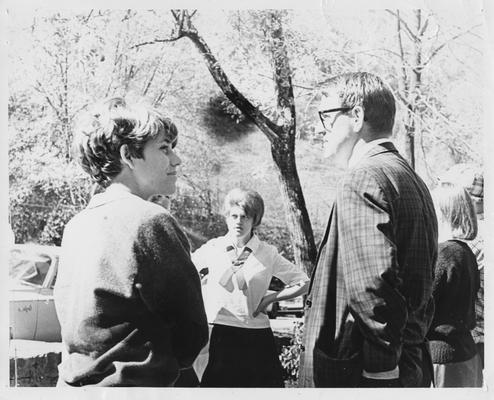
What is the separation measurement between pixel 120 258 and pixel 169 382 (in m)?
0.63

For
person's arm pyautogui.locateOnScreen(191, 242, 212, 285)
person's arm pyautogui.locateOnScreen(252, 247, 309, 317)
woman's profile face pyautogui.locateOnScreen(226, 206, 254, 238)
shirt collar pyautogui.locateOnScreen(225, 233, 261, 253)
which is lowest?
person's arm pyautogui.locateOnScreen(252, 247, 309, 317)

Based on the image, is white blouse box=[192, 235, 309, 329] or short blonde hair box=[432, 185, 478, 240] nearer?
white blouse box=[192, 235, 309, 329]

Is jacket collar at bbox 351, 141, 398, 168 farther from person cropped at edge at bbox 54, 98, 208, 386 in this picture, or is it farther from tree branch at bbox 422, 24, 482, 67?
person cropped at edge at bbox 54, 98, 208, 386

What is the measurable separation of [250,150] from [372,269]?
92 centimetres

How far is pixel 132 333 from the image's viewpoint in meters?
2.82

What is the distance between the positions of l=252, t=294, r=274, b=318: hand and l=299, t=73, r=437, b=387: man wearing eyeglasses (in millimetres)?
311

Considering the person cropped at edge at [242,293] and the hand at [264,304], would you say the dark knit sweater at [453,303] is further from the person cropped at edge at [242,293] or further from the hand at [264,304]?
the hand at [264,304]

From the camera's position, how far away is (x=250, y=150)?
3.39 meters

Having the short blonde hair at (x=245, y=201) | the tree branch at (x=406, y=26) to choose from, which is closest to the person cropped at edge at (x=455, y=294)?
the tree branch at (x=406, y=26)

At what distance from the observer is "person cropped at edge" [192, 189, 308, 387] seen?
10.8 feet

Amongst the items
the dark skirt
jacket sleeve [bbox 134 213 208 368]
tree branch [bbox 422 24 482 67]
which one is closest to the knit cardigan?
jacket sleeve [bbox 134 213 208 368]

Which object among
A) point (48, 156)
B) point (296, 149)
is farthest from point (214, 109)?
point (48, 156)

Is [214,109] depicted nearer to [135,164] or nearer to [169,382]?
[135,164]

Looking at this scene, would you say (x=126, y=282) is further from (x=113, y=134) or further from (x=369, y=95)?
(x=369, y=95)
